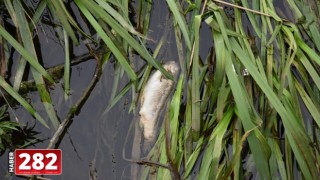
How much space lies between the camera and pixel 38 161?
1.22m

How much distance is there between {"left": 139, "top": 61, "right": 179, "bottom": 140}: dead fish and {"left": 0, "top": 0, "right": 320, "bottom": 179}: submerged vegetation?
2cm

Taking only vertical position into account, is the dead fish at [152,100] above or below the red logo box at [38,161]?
above

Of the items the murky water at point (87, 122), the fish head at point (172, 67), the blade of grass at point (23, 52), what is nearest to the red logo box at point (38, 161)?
the murky water at point (87, 122)

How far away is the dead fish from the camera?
1237 mm

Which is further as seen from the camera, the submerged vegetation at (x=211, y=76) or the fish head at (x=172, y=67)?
the fish head at (x=172, y=67)

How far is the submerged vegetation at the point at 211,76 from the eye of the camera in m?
1.12

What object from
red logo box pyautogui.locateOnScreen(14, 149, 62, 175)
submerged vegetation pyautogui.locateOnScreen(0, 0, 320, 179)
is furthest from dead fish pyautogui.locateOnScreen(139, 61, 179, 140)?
red logo box pyautogui.locateOnScreen(14, 149, 62, 175)

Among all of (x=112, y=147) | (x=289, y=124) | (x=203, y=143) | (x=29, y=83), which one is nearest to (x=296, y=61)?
(x=289, y=124)

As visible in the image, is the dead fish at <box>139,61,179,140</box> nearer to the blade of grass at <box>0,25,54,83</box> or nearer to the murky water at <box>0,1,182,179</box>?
the murky water at <box>0,1,182,179</box>

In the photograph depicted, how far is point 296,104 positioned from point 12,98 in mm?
656

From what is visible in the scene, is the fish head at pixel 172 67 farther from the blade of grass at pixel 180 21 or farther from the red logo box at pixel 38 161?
the red logo box at pixel 38 161

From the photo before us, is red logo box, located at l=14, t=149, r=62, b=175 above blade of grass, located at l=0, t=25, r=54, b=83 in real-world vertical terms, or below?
below

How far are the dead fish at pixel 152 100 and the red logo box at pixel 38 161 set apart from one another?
0.21 m

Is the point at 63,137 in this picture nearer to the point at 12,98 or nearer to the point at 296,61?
the point at 12,98
